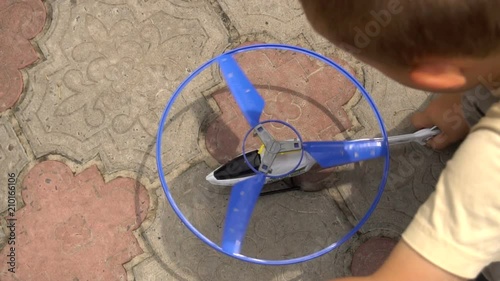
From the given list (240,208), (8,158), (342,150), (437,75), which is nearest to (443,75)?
(437,75)

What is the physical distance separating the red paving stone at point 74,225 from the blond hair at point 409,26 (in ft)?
2.79

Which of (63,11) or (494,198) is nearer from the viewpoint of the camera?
(494,198)

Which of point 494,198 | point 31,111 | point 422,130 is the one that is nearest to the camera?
point 494,198

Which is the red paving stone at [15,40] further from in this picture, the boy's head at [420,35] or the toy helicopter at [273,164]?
the boy's head at [420,35]

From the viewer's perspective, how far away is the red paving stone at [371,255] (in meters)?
1.25

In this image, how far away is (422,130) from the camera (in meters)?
1.25

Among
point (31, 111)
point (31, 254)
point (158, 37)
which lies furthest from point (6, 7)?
point (31, 254)

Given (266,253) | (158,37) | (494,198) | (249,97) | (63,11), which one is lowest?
(266,253)

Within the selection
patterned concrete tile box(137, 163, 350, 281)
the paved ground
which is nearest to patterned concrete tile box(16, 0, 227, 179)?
the paved ground

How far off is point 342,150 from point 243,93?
10.4 inches

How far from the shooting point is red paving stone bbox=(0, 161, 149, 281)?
1270 millimetres

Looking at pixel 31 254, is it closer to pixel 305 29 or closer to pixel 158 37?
pixel 158 37

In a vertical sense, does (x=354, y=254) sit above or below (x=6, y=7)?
below

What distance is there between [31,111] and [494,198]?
1191mm
